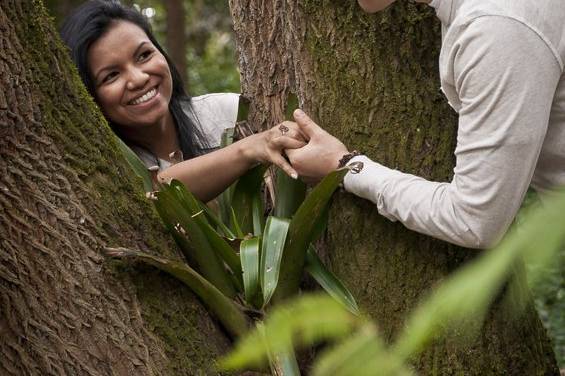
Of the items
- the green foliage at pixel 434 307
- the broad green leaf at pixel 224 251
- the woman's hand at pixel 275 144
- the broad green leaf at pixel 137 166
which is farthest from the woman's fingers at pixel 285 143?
the green foliage at pixel 434 307

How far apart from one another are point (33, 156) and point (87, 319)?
450mm

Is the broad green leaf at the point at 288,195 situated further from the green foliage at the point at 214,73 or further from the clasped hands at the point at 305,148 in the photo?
the green foliage at the point at 214,73

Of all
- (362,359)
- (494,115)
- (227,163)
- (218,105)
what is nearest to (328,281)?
(227,163)

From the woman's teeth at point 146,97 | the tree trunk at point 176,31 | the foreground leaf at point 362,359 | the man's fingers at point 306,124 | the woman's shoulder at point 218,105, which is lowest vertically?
the tree trunk at point 176,31

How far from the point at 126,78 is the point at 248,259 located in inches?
41.4

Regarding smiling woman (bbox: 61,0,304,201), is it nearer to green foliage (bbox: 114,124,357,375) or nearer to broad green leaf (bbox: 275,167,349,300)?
green foliage (bbox: 114,124,357,375)

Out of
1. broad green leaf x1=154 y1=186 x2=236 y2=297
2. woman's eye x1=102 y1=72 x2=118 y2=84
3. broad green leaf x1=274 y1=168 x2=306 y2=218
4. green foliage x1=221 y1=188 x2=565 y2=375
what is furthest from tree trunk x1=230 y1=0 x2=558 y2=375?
green foliage x1=221 y1=188 x2=565 y2=375

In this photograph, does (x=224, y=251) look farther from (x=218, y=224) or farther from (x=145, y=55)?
(x=145, y=55)

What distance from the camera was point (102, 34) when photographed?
10.7 feet

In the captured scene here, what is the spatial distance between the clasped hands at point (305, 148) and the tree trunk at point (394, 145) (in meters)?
0.12

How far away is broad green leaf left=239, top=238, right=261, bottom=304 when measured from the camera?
2.56 metres

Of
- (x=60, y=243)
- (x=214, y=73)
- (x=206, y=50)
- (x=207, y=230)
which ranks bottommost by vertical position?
(x=206, y=50)

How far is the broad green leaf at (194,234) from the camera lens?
8.32 feet

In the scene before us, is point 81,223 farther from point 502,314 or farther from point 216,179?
point 502,314
